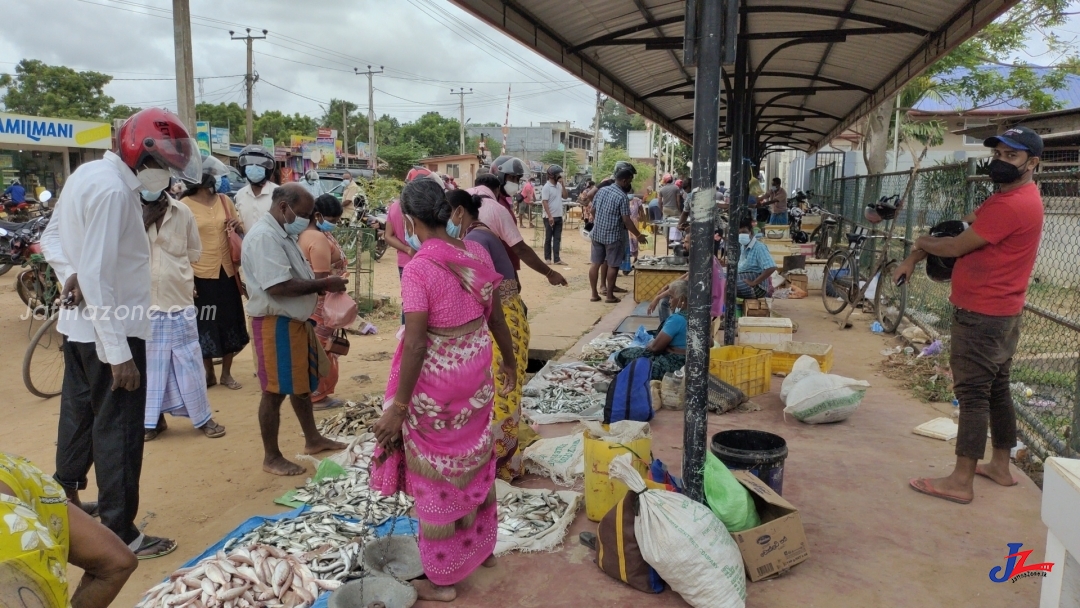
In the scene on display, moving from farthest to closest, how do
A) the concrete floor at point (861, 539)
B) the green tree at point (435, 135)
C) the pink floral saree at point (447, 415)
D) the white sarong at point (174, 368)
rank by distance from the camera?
the green tree at point (435, 135) < the white sarong at point (174, 368) < the concrete floor at point (861, 539) < the pink floral saree at point (447, 415)

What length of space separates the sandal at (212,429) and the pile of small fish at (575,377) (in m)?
2.32

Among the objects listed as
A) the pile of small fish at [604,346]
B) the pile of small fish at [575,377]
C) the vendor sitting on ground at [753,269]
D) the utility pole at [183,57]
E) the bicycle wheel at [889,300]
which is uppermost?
the utility pole at [183,57]

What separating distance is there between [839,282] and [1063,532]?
7694mm

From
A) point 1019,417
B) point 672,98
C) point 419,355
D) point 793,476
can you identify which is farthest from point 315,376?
point 672,98

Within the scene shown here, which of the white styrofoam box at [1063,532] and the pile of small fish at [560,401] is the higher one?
the white styrofoam box at [1063,532]

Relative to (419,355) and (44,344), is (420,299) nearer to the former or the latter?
(419,355)

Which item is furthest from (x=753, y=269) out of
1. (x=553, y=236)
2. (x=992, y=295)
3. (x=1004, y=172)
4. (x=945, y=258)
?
(x=553, y=236)

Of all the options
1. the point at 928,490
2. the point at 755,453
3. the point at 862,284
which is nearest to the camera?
Answer: the point at 755,453

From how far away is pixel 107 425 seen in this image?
3.20 meters

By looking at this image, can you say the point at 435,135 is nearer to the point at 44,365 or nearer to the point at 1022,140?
the point at 44,365

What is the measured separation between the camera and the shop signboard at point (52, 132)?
23312 millimetres

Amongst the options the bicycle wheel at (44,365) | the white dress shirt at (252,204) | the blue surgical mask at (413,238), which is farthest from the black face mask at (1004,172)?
the bicycle wheel at (44,365)

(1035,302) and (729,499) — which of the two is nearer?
(729,499)

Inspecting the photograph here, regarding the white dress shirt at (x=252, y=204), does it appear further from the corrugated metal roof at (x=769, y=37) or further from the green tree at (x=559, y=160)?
the green tree at (x=559, y=160)
